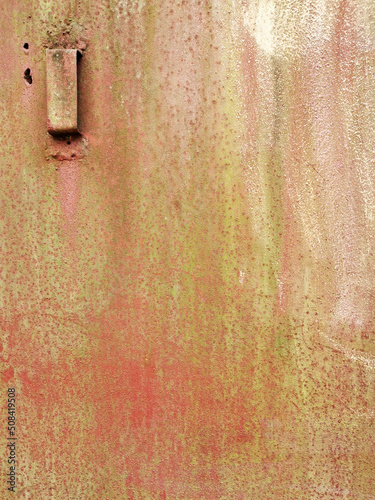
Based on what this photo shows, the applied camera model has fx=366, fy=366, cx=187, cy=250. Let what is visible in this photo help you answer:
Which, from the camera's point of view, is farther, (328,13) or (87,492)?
(87,492)

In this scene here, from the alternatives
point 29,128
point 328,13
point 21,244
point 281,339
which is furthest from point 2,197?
point 328,13

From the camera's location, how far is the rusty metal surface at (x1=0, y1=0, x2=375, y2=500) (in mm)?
1860

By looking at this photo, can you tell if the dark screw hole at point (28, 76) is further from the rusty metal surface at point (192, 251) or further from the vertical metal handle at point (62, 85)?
the vertical metal handle at point (62, 85)

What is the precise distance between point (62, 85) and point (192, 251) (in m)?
1.06

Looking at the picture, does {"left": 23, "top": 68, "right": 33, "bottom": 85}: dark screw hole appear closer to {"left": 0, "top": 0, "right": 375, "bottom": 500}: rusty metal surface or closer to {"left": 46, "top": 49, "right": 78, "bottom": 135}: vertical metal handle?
{"left": 0, "top": 0, "right": 375, "bottom": 500}: rusty metal surface

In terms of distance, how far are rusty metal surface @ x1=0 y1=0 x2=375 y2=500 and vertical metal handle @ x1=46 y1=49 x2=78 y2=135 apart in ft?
0.24

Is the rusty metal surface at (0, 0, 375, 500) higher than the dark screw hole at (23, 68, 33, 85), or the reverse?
the dark screw hole at (23, 68, 33, 85)

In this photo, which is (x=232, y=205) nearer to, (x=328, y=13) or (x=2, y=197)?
(x=328, y=13)

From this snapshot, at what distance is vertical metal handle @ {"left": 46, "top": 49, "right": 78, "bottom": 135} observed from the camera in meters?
1.83

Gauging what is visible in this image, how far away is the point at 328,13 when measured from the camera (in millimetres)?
1814

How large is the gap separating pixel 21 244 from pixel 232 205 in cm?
114

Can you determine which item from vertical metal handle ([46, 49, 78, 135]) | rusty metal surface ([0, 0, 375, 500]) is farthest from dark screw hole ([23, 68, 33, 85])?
vertical metal handle ([46, 49, 78, 135])

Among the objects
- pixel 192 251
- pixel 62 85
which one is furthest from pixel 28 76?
pixel 192 251

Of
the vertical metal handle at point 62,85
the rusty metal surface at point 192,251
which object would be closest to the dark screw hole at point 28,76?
the rusty metal surface at point 192,251
